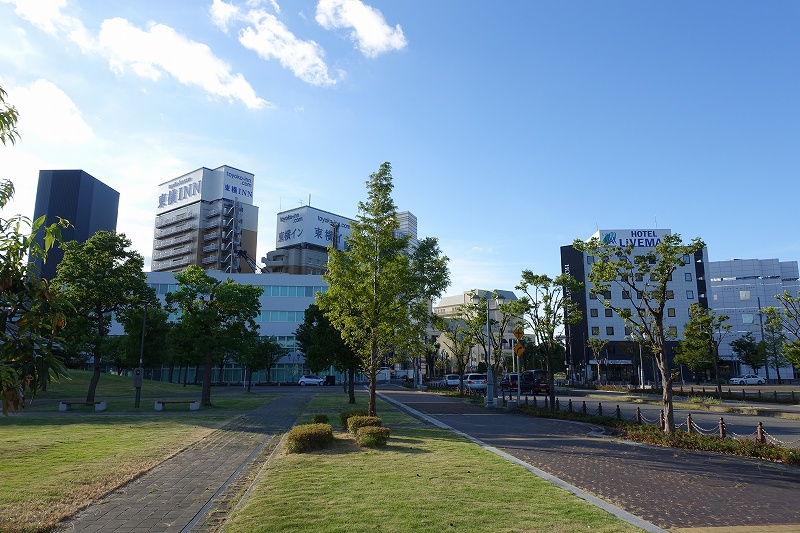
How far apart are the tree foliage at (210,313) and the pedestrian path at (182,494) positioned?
53.0ft

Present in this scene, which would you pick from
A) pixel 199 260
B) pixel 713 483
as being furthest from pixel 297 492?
pixel 199 260

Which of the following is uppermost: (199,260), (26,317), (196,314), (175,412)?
(199,260)

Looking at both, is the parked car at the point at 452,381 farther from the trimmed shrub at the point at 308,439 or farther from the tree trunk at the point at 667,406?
the trimmed shrub at the point at 308,439

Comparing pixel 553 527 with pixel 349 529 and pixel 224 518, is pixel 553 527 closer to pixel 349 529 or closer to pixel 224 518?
pixel 349 529

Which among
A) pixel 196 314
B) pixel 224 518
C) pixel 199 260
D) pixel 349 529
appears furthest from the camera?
pixel 199 260

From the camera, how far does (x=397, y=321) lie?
1933 centimetres

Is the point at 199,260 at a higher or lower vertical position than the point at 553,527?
higher

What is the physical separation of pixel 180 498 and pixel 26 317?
6593 mm

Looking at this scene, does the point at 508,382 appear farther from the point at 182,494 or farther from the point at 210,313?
the point at 182,494

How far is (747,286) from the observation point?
12425 centimetres

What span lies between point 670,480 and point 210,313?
27.3m

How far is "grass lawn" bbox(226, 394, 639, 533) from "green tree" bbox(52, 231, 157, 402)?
22.6m

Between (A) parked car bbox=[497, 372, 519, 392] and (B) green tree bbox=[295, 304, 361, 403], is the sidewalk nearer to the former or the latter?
(B) green tree bbox=[295, 304, 361, 403]

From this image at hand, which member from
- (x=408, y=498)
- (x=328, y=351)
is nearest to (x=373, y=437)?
(x=408, y=498)
